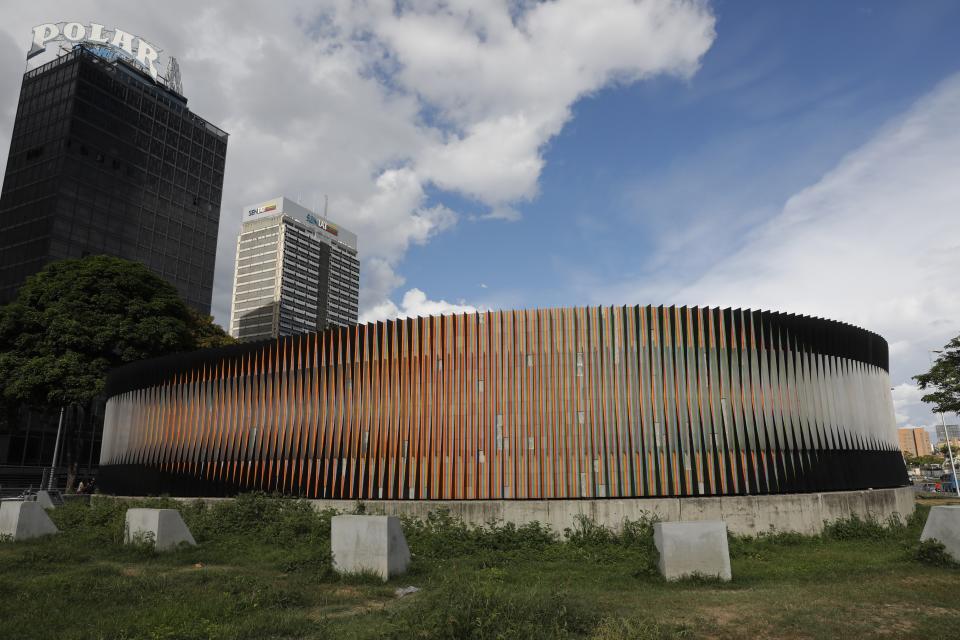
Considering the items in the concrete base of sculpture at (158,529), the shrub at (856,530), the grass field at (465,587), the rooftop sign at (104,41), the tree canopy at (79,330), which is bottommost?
the grass field at (465,587)

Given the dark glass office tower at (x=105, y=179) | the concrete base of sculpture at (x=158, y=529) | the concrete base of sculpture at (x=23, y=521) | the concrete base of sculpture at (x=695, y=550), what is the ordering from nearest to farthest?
1. the concrete base of sculpture at (x=695, y=550)
2. the concrete base of sculpture at (x=158, y=529)
3. the concrete base of sculpture at (x=23, y=521)
4. the dark glass office tower at (x=105, y=179)

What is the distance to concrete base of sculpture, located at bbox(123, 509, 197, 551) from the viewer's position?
17156 millimetres

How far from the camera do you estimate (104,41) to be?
76562 mm

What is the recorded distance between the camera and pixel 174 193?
74.5 m

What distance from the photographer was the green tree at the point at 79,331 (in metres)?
35.1

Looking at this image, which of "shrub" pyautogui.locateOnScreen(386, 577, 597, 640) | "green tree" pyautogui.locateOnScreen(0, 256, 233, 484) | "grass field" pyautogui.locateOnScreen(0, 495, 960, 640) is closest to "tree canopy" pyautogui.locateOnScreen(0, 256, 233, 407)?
"green tree" pyautogui.locateOnScreen(0, 256, 233, 484)

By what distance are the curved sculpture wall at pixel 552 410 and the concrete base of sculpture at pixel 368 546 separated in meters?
5.95

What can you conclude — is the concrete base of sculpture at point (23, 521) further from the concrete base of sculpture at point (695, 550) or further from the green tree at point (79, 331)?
the concrete base of sculpture at point (695, 550)

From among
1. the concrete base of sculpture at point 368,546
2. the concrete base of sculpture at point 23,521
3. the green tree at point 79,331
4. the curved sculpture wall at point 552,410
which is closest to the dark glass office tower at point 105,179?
the green tree at point 79,331

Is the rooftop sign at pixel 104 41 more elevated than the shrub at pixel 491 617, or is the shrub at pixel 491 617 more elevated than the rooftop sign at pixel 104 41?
the rooftop sign at pixel 104 41

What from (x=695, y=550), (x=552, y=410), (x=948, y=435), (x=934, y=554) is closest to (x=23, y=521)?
(x=552, y=410)

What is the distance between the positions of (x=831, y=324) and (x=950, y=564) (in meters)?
12.0

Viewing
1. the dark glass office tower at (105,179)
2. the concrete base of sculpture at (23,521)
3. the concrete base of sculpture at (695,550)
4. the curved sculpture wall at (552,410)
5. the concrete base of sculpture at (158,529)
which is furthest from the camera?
the dark glass office tower at (105,179)

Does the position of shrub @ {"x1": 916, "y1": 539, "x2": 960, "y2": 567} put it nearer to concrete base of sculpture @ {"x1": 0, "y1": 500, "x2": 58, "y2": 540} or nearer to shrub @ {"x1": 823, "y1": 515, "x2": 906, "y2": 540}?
shrub @ {"x1": 823, "y1": 515, "x2": 906, "y2": 540}
